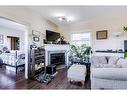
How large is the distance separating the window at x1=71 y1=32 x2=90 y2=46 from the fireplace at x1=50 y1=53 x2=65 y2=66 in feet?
3.32

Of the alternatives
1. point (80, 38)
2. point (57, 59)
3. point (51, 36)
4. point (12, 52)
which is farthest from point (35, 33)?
point (80, 38)

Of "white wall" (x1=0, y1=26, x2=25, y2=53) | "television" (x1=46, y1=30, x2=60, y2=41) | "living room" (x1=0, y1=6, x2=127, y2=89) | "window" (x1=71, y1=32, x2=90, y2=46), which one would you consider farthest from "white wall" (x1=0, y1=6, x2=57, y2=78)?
"white wall" (x1=0, y1=26, x2=25, y2=53)

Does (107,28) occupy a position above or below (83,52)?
above

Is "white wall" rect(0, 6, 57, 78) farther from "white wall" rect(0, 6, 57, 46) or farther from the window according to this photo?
the window

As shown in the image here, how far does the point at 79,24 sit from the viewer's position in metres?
5.86

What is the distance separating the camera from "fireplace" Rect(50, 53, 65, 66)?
5.27 metres

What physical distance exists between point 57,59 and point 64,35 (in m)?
1.47

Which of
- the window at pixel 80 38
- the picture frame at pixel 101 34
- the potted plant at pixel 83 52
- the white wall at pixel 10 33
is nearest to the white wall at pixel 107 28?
the picture frame at pixel 101 34

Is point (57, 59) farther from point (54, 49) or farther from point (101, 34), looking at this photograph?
point (101, 34)

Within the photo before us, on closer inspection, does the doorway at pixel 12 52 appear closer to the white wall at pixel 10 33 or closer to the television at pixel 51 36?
the white wall at pixel 10 33

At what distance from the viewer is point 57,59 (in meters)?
5.52

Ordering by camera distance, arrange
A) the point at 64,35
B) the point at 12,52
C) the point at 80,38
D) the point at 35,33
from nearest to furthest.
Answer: the point at 35,33 → the point at 12,52 → the point at 80,38 → the point at 64,35
